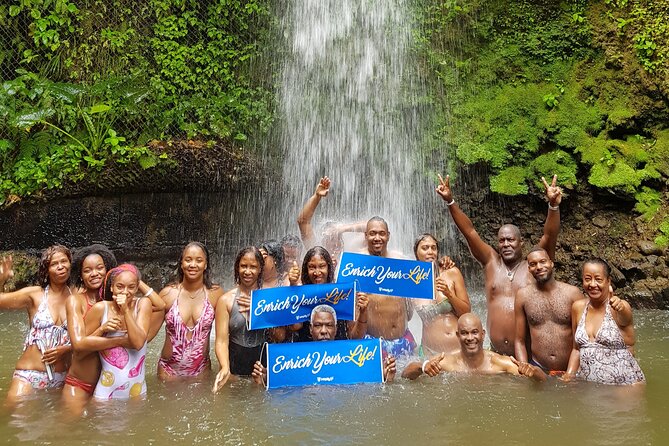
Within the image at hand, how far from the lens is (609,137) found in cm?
1062

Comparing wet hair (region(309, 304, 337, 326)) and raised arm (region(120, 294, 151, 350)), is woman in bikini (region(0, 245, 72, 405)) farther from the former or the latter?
wet hair (region(309, 304, 337, 326))

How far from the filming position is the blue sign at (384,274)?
579 cm

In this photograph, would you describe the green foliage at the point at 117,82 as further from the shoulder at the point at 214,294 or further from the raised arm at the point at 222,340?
the raised arm at the point at 222,340

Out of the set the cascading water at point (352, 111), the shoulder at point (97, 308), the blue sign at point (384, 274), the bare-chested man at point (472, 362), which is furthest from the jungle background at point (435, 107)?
the shoulder at point (97, 308)

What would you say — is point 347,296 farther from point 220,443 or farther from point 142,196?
point 142,196

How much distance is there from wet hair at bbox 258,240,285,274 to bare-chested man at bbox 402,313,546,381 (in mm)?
1483

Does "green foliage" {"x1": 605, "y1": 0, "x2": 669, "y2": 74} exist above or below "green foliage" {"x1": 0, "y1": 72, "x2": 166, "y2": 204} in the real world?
above

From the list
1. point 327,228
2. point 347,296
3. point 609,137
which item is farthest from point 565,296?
point 609,137

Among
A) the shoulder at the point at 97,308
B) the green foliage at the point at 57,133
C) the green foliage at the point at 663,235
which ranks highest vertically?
the green foliage at the point at 57,133

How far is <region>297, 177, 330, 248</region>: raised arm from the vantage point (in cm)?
642

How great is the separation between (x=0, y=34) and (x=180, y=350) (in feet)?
27.6

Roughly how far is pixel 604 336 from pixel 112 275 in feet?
12.1

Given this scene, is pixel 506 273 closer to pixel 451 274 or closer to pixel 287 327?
pixel 451 274

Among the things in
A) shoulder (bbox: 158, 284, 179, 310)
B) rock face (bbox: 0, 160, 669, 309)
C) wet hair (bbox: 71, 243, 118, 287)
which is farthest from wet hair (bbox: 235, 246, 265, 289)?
rock face (bbox: 0, 160, 669, 309)
